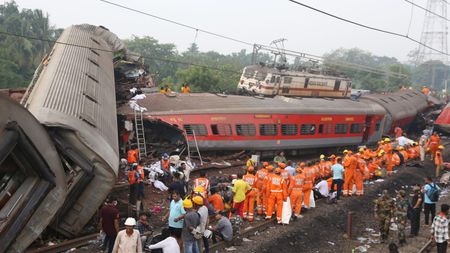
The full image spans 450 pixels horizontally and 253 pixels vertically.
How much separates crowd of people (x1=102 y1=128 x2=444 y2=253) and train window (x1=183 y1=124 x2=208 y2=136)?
2.73 metres

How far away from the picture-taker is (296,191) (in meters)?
12.3

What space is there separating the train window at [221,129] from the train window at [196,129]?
34 cm

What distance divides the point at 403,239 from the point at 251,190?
3666 millimetres

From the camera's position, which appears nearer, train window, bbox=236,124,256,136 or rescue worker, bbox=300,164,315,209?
rescue worker, bbox=300,164,315,209

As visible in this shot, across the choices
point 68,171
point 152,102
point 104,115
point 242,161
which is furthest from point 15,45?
point 68,171

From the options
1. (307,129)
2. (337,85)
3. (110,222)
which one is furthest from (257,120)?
(110,222)

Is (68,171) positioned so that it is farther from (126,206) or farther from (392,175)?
(392,175)

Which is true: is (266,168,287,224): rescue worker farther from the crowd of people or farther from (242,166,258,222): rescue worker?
(242,166,258,222): rescue worker

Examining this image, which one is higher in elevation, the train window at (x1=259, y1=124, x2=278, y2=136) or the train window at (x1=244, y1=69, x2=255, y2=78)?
the train window at (x1=244, y1=69, x2=255, y2=78)

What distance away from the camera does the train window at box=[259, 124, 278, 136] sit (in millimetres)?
19967

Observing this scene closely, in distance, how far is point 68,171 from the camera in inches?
336

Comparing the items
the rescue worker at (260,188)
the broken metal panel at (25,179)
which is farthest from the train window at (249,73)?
the broken metal panel at (25,179)

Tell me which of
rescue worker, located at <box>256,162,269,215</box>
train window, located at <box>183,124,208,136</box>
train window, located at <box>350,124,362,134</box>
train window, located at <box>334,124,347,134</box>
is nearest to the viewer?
rescue worker, located at <box>256,162,269,215</box>

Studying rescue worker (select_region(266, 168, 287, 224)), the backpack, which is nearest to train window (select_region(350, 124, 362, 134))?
the backpack
